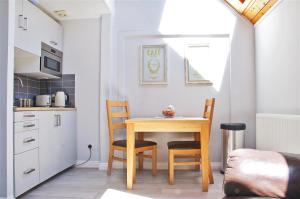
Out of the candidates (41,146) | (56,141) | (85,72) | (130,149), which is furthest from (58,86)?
(130,149)

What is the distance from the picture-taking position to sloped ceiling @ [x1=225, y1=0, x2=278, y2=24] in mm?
2869

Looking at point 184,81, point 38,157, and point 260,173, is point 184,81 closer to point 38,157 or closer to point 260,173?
point 38,157

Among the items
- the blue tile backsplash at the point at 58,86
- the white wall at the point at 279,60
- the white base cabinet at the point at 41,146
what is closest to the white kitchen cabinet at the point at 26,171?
the white base cabinet at the point at 41,146

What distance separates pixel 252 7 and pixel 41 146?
2.93 m

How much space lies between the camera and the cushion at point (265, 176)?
3.43 feet

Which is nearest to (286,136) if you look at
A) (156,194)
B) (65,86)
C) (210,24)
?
(156,194)

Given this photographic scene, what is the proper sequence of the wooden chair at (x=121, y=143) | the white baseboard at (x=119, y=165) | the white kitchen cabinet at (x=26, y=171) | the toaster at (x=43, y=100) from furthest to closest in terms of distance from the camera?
1. the white baseboard at (x=119, y=165)
2. the toaster at (x=43, y=100)
3. the wooden chair at (x=121, y=143)
4. the white kitchen cabinet at (x=26, y=171)

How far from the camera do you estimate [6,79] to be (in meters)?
2.07

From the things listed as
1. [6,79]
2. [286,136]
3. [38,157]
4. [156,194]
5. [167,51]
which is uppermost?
[167,51]

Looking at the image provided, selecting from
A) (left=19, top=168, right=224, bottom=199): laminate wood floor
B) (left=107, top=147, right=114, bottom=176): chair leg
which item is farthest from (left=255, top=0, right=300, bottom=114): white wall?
(left=107, top=147, right=114, bottom=176): chair leg

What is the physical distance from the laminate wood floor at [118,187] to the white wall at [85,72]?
492 mm

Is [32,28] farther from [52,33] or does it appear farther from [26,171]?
[26,171]

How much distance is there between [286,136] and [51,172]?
2454mm

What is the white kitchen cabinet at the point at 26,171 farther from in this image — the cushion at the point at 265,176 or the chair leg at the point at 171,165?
the cushion at the point at 265,176
